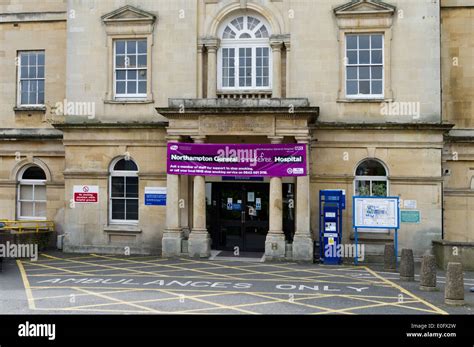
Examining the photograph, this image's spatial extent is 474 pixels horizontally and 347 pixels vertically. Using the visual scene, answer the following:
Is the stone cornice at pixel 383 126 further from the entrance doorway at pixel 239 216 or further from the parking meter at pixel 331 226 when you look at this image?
the entrance doorway at pixel 239 216

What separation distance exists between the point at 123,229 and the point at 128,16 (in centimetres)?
810

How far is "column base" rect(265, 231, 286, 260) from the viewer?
17781mm

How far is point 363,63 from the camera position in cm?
1900

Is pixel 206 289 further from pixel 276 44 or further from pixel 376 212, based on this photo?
pixel 276 44

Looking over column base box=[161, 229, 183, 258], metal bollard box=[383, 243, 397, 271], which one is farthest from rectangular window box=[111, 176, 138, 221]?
metal bollard box=[383, 243, 397, 271]

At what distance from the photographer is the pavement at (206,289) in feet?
35.9

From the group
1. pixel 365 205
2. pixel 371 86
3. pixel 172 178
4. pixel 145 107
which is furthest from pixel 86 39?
pixel 365 205

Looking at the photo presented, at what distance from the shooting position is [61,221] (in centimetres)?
2141

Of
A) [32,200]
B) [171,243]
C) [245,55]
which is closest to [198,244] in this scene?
[171,243]

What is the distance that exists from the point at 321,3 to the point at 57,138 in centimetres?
1173

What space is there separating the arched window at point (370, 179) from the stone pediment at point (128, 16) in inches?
379

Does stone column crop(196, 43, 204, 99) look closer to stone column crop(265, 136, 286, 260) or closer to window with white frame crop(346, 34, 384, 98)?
stone column crop(265, 136, 286, 260)

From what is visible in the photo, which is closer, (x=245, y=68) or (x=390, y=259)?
(x=390, y=259)
